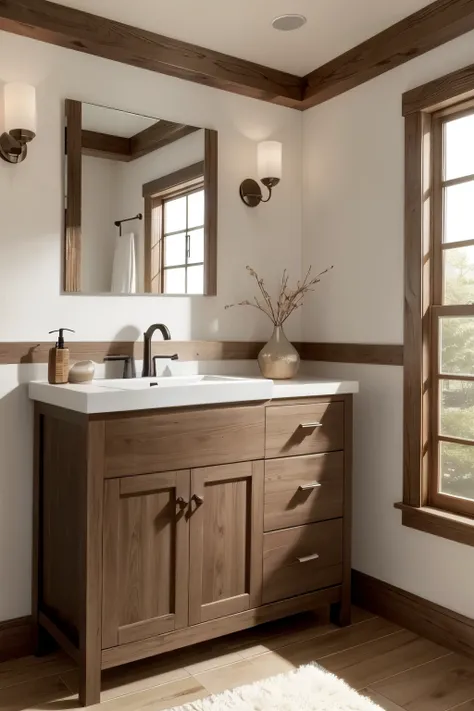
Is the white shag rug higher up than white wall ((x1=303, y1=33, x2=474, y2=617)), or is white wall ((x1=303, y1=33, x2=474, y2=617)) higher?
white wall ((x1=303, y1=33, x2=474, y2=617))

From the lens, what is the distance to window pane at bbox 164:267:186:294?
2789mm

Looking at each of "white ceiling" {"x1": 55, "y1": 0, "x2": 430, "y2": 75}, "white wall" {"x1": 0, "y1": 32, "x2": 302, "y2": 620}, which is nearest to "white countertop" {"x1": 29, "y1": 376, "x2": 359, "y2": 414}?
"white wall" {"x1": 0, "y1": 32, "x2": 302, "y2": 620}

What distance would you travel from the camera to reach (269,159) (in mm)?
2953

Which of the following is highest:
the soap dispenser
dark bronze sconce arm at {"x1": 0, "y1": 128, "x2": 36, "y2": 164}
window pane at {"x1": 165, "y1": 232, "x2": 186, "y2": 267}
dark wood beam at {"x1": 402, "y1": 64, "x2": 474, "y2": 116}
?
dark wood beam at {"x1": 402, "y1": 64, "x2": 474, "y2": 116}

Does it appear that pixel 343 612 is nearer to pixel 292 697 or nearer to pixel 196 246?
pixel 292 697

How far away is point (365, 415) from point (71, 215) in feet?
4.89

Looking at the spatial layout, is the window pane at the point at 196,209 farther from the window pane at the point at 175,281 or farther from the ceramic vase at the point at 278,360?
the ceramic vase at the point at 278,360

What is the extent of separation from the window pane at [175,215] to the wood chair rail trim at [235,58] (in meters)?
0.54

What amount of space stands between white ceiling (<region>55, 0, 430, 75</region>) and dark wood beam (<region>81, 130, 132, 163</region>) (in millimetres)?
442

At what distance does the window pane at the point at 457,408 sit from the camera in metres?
2.47

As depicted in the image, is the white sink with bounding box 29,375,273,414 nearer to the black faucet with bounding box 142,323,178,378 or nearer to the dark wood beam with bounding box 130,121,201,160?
the black faucet with bounding box 142,323,178,378

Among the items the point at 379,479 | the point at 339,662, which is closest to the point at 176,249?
the point at 379,479

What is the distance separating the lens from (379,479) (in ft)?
9.23

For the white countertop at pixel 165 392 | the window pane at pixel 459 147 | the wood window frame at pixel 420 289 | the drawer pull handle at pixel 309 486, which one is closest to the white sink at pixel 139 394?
the white countertop at pixel 165 392
